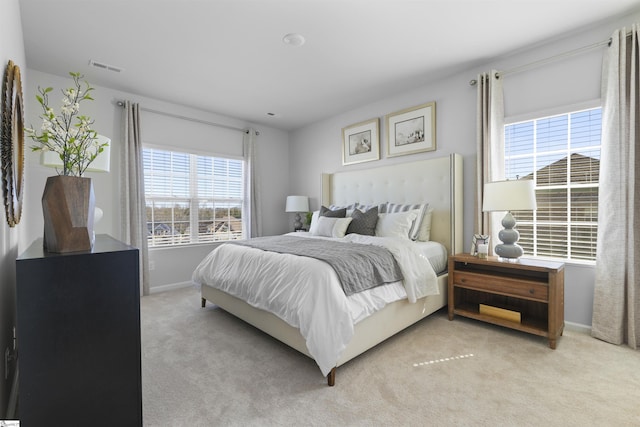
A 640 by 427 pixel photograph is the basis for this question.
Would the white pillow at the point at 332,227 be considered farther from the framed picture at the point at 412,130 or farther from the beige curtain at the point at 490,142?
the beige curtain at the point at 490,142

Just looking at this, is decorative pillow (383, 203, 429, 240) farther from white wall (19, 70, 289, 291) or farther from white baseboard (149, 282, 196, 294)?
white baseboard (149, 282, 196, 294)

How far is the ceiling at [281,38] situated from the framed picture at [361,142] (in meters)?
0.63

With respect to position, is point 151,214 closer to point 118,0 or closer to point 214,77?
point 214,77

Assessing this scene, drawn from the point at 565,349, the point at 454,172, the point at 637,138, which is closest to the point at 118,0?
the point at 454,172

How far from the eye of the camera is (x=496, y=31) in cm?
258

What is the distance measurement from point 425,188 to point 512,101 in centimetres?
124

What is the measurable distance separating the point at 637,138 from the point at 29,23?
16.5ft

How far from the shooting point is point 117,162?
3.78 meters

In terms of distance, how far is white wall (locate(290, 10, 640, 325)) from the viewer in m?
2.61

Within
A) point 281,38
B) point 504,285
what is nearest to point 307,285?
point 504,285

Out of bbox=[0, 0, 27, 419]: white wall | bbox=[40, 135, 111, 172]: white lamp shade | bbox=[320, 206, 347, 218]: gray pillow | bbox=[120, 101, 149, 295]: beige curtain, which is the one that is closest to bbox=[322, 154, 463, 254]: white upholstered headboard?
bbox=[320, 206, 347, 218]: gray pillow

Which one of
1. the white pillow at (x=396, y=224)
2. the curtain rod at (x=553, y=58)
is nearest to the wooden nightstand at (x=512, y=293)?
the white pillow at (x=396, y=224)

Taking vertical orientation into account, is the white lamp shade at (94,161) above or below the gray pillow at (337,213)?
above

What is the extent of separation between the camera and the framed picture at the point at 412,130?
142 inches
